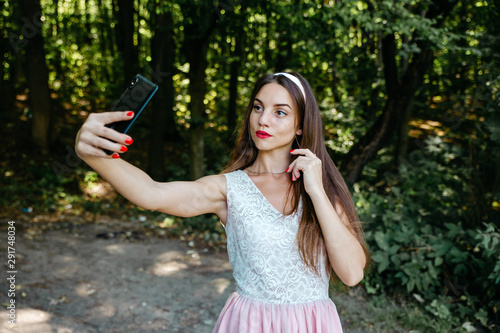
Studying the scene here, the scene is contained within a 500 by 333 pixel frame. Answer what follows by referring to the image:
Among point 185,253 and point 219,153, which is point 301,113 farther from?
point 219,153

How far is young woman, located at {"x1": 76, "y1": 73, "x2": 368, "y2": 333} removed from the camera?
62.4 inches

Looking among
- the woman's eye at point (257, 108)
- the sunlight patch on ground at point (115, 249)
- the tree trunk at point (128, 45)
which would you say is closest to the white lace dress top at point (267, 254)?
the woman's eye at point (257, 108)

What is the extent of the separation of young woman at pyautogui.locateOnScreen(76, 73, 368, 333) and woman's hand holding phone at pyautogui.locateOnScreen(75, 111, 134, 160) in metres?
0.31

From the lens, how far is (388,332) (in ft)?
13.1

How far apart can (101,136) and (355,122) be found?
272 inches

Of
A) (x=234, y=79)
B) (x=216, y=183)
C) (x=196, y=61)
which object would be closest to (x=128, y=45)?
(x=234, y=79)

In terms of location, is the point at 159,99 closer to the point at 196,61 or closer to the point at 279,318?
the point at 196,61

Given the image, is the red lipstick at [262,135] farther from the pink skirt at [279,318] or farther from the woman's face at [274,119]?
the pink skirt at [279,318]

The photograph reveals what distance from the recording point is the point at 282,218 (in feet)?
5.59

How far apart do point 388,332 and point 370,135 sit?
347 cm

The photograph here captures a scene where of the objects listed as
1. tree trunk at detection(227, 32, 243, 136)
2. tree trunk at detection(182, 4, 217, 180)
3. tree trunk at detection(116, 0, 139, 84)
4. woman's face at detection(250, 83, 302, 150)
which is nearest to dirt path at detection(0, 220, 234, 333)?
tree trunk at detection(182, 4, 217, 180)

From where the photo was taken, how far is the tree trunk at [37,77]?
29.3 feet

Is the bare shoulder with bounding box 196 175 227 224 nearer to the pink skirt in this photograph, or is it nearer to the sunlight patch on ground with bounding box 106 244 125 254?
the pink skirt

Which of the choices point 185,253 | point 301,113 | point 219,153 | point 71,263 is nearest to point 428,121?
point 219,153
